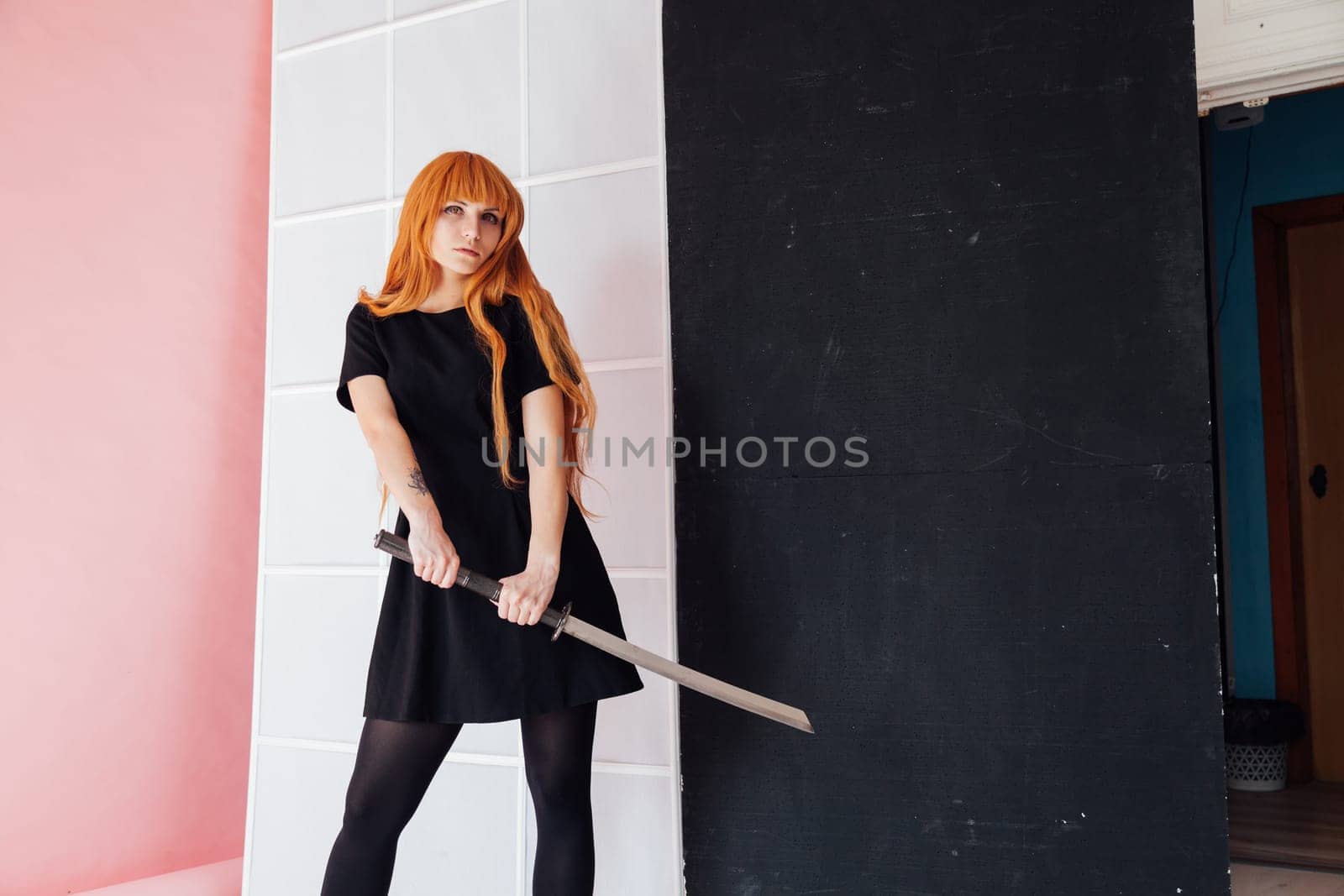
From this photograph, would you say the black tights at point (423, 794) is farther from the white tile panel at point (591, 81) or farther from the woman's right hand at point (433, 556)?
the white tile panel at point (591, 81)

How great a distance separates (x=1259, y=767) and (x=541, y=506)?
127 inches

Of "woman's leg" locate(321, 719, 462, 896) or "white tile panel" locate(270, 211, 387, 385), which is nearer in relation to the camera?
"woman's leg" locate(321, 719, 462, 896)

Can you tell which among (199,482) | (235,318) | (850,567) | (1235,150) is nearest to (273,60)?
(235,318)

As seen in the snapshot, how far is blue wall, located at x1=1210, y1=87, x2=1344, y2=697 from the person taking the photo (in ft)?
12.1

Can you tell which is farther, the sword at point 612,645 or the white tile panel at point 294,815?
the white tile panel at point 294,815

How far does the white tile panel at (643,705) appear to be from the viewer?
2.05m

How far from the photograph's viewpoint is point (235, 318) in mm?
2775

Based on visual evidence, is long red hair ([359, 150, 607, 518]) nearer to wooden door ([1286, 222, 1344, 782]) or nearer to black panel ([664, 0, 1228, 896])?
black panel ([664, 0, 1228, 896])

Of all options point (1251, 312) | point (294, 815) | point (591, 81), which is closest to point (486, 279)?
point (591, 81)

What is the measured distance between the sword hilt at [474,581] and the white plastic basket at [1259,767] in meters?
3.06

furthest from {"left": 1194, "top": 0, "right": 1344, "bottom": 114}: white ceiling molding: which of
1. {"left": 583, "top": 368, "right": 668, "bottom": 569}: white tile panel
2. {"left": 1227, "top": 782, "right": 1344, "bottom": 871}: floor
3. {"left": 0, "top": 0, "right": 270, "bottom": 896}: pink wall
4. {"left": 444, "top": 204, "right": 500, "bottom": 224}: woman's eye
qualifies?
{"left": 0, "top": 0, "right": 270, "bottom": 896}: pink wall

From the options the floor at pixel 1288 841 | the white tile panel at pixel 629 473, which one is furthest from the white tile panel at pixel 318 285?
the floor at pixel 1288 841

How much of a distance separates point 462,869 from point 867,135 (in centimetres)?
186

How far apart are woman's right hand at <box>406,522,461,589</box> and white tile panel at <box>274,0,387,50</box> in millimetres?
1640
